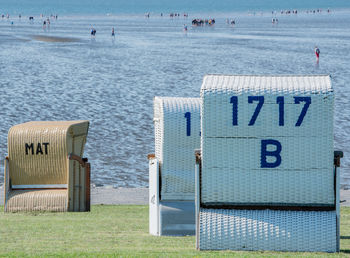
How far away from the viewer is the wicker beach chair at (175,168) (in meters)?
10.9

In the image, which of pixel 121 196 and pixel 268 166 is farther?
pixel 121 196

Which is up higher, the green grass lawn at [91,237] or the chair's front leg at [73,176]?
the chair's front leg at [73,176]

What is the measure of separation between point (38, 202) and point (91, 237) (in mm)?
3435

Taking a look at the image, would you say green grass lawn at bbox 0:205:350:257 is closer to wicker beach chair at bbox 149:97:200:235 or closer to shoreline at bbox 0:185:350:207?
wicker beach chair at bbox 149:97:200:235

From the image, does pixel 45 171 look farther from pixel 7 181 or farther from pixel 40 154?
pixel 7 181

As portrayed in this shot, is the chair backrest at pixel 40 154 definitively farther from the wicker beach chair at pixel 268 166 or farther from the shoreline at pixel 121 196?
the wicker beach chair at pixel 268 166

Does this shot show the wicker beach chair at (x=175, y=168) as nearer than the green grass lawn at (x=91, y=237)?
No

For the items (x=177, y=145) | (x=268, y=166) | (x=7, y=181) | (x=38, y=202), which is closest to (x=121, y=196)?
(x=38, y=202)

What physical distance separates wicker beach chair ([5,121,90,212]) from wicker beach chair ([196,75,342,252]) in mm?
5053

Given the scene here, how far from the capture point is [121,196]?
15930 millimetres

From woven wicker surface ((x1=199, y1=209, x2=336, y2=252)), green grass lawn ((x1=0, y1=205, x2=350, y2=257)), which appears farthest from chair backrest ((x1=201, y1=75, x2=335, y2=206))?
green grass lawn ((x1=0, y1=205, x2=350, y2=257))

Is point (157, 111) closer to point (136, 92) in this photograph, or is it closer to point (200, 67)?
point (136, 92)

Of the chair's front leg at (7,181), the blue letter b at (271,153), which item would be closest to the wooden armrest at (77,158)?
the chair's front leg at (7,181)

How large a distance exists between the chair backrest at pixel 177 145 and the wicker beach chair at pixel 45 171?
241 cm
